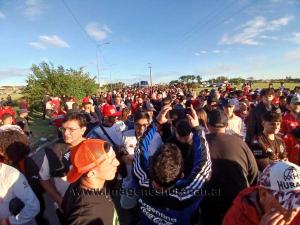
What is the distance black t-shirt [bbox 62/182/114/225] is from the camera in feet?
7.13

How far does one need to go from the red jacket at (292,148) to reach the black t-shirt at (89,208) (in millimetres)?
3322

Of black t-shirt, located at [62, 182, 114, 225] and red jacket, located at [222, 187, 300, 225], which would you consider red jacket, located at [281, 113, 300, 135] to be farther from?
black t-shirt, located at [62, 182, 114, 225]

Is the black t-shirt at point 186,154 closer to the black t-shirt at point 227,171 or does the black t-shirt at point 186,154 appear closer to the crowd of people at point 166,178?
the crowd of people at point 166,178

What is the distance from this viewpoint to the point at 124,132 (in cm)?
548

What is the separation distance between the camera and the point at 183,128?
4.14m

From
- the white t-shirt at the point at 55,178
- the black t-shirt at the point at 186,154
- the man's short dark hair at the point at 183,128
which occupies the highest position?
the man's short dark hair at the point at 183,128

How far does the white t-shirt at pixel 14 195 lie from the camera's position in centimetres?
284

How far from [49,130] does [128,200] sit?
13.9 m

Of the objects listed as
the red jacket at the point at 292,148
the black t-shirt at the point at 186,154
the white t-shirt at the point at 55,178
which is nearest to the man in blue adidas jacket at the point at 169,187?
the black t-shirt at the point at 186,154

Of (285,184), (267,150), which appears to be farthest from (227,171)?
(285,184)

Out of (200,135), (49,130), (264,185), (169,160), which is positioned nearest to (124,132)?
(200,135)

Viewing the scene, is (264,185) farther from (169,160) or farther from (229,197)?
(229,197)

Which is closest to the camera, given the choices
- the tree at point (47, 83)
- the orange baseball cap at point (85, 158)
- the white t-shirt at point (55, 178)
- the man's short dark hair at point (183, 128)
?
the orange baseball cap at point (85, 158)

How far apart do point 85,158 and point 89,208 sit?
1.22 feet
